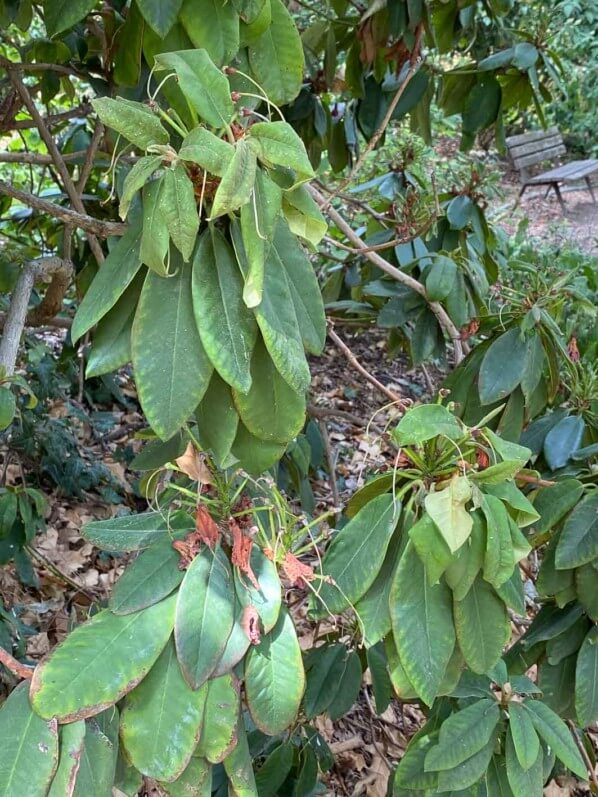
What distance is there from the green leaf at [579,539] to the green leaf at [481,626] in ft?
0.81

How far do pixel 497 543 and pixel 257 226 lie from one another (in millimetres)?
383

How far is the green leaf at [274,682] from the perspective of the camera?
737 millimetres

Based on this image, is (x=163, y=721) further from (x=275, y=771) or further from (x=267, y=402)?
(x=275, y=771)

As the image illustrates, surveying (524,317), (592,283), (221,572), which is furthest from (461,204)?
(592,283)

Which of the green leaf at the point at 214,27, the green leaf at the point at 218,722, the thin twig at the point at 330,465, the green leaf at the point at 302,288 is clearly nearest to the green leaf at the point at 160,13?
the green leaf at the point at 214,27

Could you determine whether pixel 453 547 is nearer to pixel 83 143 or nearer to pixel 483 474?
pixel 483 474

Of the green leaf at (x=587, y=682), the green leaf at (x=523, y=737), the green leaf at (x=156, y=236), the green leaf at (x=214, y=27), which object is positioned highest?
the green leaf at (x=214, y=27)

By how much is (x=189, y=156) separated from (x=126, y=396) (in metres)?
2.41

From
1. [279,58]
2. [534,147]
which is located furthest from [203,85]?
[534,147]

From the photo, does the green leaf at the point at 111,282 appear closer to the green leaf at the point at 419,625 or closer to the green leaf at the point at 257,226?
the green leaf at the point at 257,226

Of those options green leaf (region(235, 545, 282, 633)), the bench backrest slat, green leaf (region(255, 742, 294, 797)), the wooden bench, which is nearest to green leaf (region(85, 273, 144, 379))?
green leaf (region(235, 545, 282, 633))

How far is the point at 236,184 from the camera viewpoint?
57cm

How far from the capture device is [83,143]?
201cm

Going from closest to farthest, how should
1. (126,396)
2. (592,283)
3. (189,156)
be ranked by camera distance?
1. (189,156)
2. (126,396)
3. (592,283)
